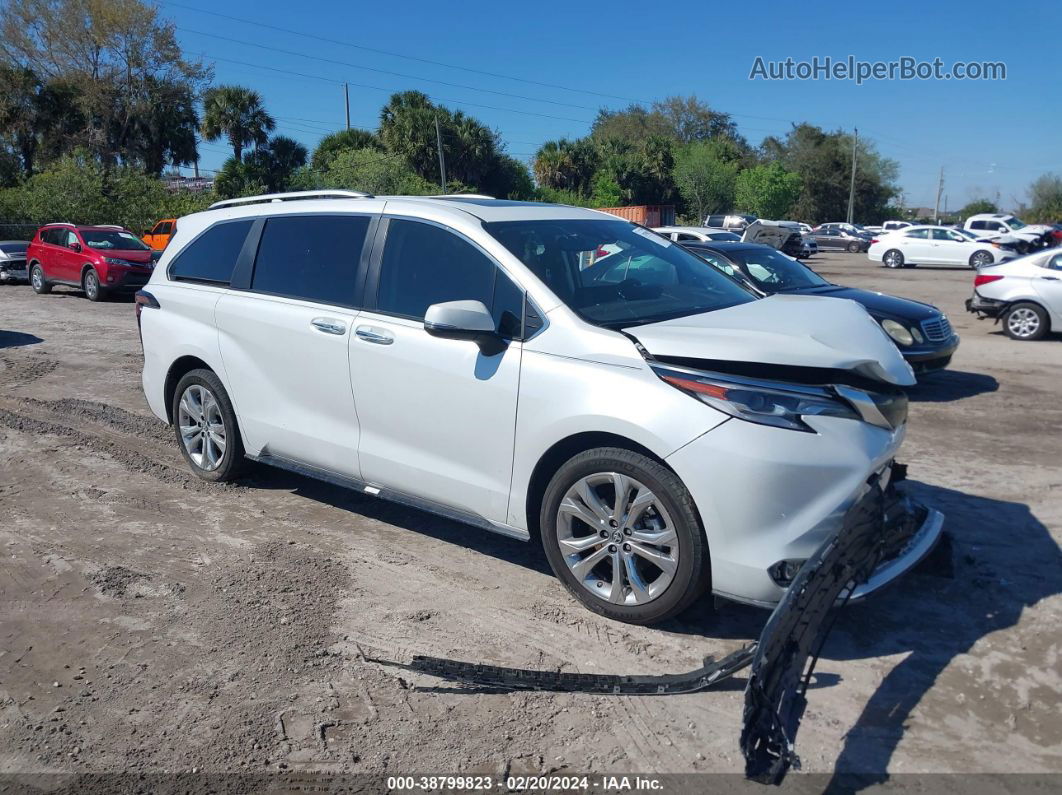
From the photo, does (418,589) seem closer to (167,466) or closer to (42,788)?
(42,788)

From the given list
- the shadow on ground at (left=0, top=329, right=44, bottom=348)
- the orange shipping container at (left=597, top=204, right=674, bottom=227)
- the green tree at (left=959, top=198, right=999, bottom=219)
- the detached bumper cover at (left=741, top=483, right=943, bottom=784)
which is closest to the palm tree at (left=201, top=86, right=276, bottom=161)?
the orange shipping container at (left=597, top=204, right=674, bottom=227)

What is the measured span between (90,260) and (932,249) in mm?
27650

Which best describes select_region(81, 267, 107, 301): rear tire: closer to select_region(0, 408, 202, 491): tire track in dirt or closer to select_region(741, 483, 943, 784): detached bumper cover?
select_region(0, 408, 202, 491): tire track in dirt

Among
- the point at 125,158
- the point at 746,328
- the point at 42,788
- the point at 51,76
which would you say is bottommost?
the point at 42,788

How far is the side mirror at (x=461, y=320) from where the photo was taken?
4.09 metres

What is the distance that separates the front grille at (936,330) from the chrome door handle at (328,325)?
255 inches

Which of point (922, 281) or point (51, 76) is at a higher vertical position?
point (51, 76)

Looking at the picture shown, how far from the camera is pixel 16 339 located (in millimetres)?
12961

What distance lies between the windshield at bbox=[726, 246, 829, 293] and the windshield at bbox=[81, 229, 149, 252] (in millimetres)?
14307

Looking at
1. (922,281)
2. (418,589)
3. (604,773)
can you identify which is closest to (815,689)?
(604,773)

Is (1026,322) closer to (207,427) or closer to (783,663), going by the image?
(207,427)

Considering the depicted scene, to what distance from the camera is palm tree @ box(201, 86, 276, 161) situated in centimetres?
4262

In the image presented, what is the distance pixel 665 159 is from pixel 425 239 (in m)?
59.3

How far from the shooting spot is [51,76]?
4394cm
